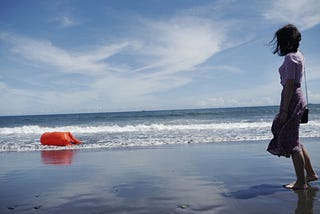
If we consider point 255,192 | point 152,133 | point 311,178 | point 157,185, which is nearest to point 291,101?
point 311,178

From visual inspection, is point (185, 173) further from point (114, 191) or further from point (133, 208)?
point (133, 208)

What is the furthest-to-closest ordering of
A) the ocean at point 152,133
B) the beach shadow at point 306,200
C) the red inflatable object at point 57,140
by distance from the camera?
1. the red inflatable object at point 57,140
2. the ocean at point 152,133
3. the beach shadow at point 306,200

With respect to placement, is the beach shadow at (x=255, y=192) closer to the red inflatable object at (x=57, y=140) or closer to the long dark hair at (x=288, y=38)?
the long dark hair at (x=288, y=38)

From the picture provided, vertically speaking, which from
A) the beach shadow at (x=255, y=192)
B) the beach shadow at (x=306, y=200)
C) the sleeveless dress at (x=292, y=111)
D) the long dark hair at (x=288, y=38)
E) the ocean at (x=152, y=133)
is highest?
the long dark hair at (x=288, y=38)

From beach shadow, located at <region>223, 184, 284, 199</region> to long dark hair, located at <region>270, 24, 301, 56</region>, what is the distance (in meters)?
1.68

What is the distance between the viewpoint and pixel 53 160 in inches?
297

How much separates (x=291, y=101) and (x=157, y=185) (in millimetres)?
2076

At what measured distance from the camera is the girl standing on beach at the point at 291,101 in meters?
3.74

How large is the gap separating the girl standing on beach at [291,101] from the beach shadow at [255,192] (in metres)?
0.28

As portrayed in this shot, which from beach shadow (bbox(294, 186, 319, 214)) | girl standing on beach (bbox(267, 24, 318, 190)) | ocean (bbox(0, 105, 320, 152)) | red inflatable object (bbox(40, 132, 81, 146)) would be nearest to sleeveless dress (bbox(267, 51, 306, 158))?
girl standing on beach (bbox(267, 24, 318, 190))

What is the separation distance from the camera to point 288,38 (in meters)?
3.86

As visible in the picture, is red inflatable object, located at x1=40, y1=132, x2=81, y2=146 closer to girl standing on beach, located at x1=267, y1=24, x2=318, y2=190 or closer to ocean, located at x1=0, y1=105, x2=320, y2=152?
ocean, located at x1=0, y1=105, x2=320, y2=152

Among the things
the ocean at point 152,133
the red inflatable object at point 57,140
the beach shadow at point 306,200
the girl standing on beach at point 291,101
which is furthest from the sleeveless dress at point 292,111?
the red inflatable object at point 57,140

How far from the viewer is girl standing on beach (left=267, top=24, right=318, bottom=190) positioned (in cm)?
374
